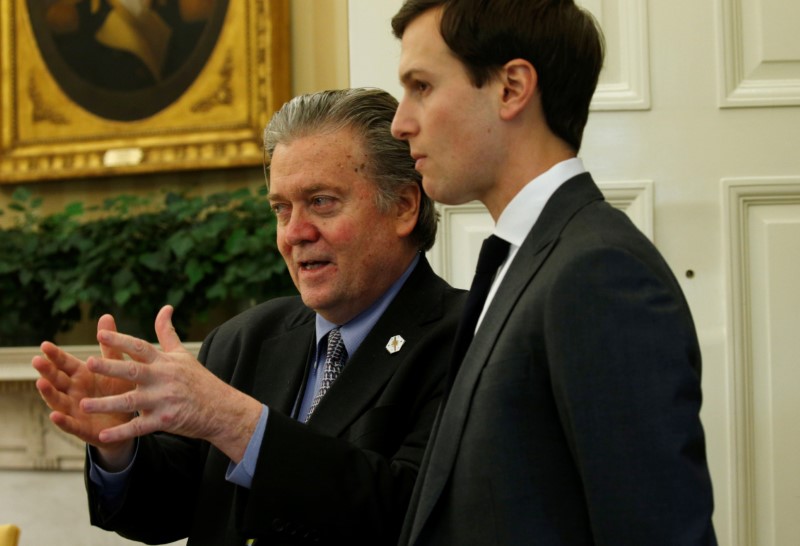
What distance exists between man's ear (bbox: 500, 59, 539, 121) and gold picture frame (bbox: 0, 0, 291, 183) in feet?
7.90

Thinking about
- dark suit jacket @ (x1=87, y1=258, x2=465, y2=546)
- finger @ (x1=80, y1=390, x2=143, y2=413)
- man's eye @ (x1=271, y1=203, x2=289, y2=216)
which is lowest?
dark suit jacket @ (x1=87, y1=258, x2=465, y2=546)

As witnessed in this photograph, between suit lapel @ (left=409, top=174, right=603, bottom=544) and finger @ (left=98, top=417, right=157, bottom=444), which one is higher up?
suit lapel @ (left=409, top=174, right=603, bottom=544)

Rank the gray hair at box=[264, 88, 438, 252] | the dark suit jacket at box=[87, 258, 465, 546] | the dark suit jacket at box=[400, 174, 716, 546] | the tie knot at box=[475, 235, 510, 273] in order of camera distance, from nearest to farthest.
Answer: the dark suit jacket at box=[400, 174, 716, 546], the tie knot at box=[475, 235, 510, 273], the dark suit jacket at box=[87, 258, 465, 546], the gray hair at box=[264, 88, 438, 252]

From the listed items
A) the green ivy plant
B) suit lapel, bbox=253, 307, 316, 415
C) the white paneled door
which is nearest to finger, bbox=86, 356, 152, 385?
suit lapel, bbox=253, 307, 316, 415

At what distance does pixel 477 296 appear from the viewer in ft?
4.49

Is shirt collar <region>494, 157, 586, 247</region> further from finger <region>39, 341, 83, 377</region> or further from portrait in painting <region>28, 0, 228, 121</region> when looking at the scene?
portrait in painting <region>28, 0, 228, 121</region>

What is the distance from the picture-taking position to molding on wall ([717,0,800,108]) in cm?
256

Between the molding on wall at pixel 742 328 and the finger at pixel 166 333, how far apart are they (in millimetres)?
1467

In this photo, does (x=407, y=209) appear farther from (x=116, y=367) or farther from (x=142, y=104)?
(x=142, y=104)

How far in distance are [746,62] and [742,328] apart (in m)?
0.65

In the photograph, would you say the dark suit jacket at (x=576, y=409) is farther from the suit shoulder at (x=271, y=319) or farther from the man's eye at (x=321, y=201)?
the suit shoulder at (x=271, y=319)

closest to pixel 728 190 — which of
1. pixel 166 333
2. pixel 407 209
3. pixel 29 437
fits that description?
pixel 407 209

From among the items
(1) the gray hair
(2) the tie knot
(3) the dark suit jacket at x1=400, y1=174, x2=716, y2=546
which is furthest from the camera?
(1) the gray hair

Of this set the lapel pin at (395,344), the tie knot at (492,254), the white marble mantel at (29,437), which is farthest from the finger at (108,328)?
the white marble mantel at (29,437)
